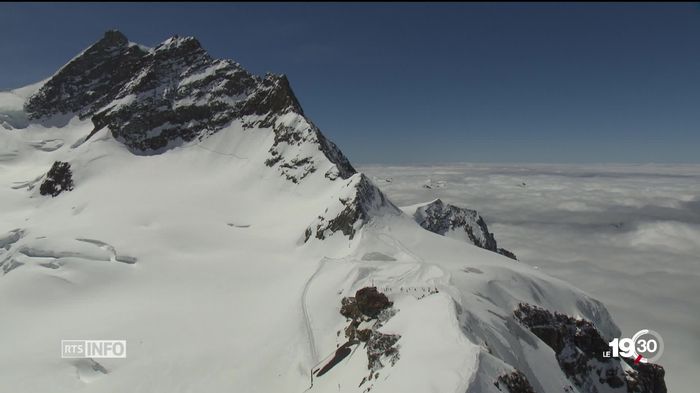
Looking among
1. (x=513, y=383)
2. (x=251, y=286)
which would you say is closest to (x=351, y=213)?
(x=251, y=286)

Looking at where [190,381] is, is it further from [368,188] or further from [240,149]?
[240,149]

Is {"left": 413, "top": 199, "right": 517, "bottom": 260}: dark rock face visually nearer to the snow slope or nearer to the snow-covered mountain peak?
the snow-covered mountain peak

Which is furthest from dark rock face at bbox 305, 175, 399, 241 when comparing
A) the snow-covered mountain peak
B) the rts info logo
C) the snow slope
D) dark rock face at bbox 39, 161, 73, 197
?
dark rock face at bbox 39, 161, 73, 197

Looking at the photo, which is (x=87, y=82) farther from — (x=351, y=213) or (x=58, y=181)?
(x=351, y=213)

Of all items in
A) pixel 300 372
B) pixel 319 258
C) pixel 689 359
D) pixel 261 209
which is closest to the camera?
pixel 300 372

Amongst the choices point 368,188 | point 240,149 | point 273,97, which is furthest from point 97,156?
point 368,188
